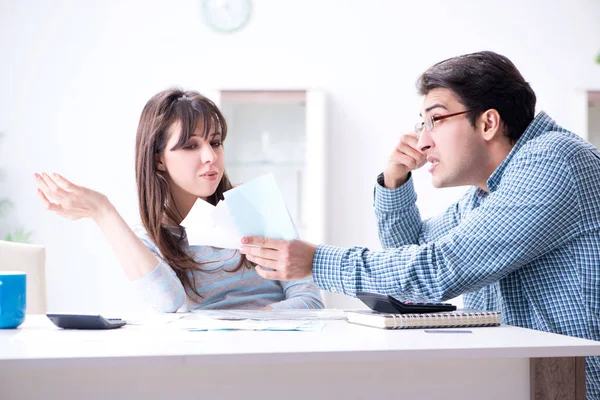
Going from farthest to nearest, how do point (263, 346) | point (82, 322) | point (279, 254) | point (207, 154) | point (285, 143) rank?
point (285, 143) < point (207, 154) < point (279, 254) < point (82, 322) < point (263, 346)

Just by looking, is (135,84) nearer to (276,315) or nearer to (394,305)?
(276,315)

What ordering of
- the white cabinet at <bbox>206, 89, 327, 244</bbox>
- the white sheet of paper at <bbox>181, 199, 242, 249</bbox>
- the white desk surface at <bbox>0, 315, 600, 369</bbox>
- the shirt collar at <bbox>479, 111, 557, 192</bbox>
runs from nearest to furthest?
1. the white desk surface at <bbox>0, 315, 600, 369</bbox>
2. the white sheet of paper at <bbox>181, 199, 242, 249</bbox>
3. the shirt collar at <bbox>479, 111, 557, 192</bbox>
4. the white cabinet at <bbox>206, 89, 327, 244</bbox>

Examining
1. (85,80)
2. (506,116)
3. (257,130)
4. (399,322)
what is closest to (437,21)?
(257,130)

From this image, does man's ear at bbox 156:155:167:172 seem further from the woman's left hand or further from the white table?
the white table

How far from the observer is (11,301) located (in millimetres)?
1449

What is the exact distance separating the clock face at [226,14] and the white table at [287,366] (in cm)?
378

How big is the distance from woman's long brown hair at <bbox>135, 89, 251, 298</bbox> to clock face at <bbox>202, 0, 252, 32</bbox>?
9.12 ft

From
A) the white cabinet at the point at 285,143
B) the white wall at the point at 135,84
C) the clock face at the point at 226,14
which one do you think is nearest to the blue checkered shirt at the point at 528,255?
the white cabinet at the point at 285,143

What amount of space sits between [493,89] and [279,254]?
0.73 m

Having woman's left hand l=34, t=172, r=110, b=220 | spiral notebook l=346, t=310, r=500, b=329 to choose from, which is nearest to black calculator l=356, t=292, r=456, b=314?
spiral notebook l=346, t=310, r=500, b=329

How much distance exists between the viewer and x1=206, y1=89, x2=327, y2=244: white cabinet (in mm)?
4668

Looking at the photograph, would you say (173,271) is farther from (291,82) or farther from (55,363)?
(291,82)

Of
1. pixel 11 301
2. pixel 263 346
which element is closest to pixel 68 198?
pixel 11 301

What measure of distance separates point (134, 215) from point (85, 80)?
0.98 meters
